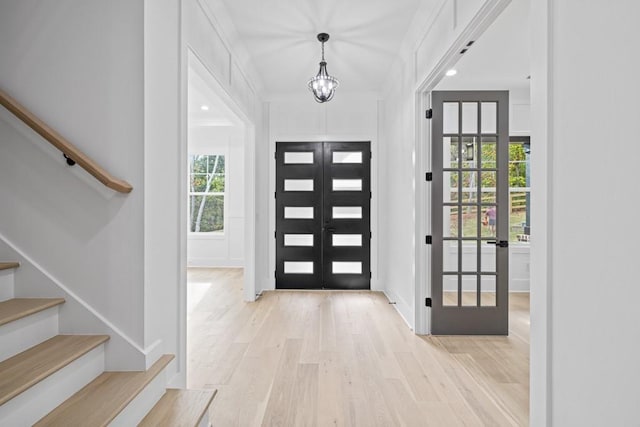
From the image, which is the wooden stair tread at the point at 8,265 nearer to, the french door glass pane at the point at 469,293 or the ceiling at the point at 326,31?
the ceiling at the point at 326,31

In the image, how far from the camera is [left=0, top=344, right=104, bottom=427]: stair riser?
1.27m

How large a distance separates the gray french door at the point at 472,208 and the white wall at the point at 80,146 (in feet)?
8.61

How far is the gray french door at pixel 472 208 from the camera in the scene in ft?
11.0

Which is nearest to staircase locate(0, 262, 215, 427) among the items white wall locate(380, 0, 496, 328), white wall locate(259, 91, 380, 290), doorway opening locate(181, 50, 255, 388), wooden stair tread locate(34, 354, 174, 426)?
wooden stair tread locate(34, 354, 174, 426)

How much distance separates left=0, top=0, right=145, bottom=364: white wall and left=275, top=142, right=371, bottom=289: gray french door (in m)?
3.58

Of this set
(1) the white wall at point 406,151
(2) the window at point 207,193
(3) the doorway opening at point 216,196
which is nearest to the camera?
(1) the white wall at point 406,151

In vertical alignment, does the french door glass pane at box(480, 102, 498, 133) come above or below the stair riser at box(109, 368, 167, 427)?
above

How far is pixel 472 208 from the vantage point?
11.2ft

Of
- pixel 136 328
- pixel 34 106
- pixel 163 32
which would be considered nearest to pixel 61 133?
pixel 34 106

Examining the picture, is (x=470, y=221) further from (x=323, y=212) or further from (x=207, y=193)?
(x=207, y=193)


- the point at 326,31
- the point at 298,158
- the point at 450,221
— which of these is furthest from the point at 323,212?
the point at 326,31

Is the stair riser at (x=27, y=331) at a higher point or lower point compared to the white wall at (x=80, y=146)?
lower

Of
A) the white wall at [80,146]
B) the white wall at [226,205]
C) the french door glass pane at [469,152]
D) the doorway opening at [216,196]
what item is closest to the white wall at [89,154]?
the white wall at [80,146]

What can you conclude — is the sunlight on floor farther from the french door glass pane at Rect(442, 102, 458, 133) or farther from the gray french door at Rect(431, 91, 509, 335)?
the french door glass pane at Rect(442, 102, 458, 133)
